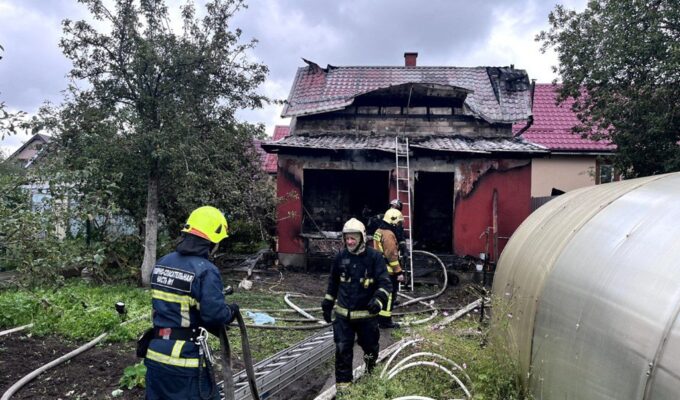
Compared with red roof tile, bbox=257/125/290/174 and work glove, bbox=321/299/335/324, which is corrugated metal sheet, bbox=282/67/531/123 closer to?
red roof tile, bbox=257/125/290/174

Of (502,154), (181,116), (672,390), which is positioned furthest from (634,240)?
(502,154)

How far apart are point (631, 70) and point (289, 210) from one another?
8.63m

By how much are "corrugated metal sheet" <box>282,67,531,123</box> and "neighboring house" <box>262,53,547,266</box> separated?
3 centimetres

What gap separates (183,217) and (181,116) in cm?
356

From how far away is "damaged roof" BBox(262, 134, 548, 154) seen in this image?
12.5 m

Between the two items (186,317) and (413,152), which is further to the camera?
(413,152)

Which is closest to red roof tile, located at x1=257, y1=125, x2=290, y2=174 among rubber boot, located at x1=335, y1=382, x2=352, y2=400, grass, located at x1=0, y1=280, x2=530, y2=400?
grass, located at x1=0, y1=280, x2=530, y2=400

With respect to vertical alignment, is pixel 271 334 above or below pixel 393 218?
below

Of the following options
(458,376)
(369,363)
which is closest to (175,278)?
(369,363)

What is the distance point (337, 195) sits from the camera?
52.8 ft

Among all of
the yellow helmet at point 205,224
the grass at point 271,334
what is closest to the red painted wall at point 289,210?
the grass at point 271,334

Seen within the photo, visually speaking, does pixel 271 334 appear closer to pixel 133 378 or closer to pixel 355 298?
pixel 133 378

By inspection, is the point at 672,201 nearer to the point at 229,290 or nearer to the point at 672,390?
the point at 672,390

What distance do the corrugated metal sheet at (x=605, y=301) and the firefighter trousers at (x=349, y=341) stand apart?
1.31 meters
